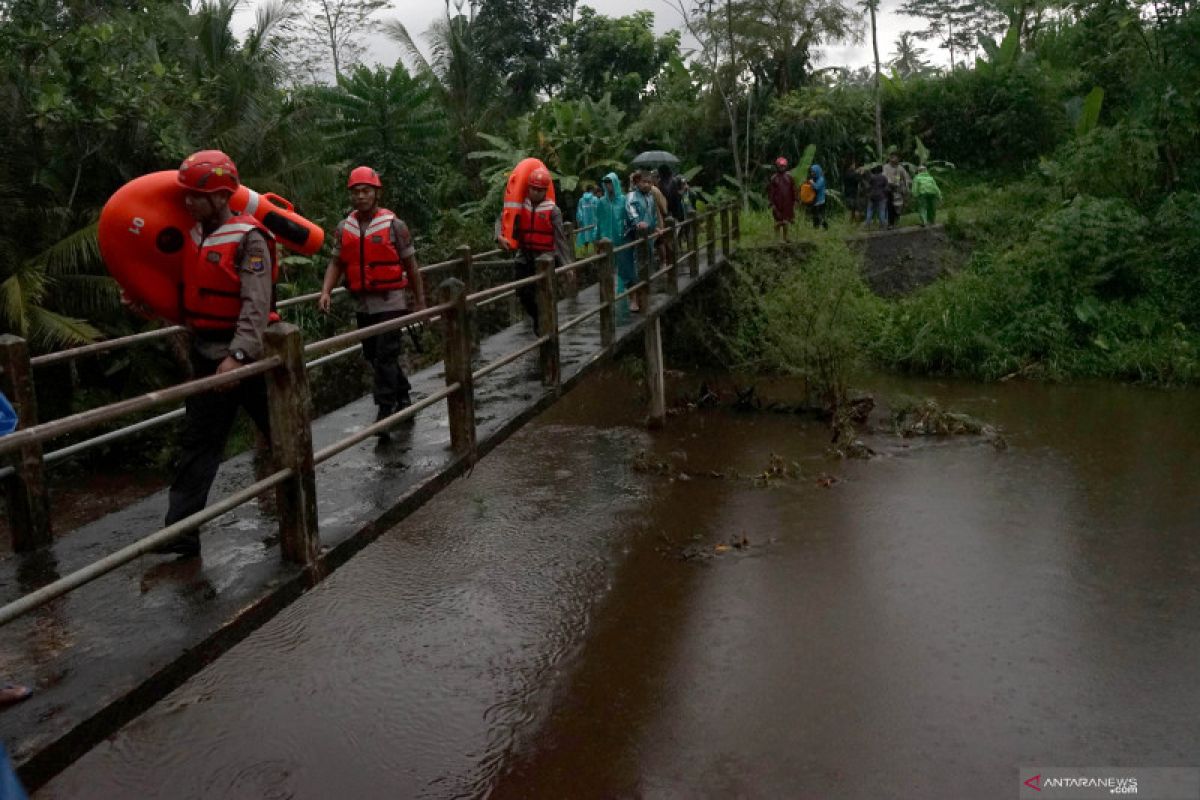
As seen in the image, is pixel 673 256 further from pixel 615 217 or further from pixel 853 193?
pixel 853 193

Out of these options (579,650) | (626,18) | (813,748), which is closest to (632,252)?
(579,650)

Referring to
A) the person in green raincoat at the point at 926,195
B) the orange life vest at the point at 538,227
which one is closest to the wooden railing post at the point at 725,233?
the person in green raincoat at the point at 926,195

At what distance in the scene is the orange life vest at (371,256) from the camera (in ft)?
19.0

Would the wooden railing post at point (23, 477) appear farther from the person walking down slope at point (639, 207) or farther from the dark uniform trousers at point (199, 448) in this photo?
the person walking down slope at point (639, 207)

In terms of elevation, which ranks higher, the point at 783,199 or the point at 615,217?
the point at 783,199

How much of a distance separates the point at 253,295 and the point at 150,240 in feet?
1.35

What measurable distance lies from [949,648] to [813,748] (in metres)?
1.54

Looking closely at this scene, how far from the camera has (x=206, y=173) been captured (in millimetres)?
3830

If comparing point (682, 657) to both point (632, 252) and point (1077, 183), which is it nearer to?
point (632, 252)

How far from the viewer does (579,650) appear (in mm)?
7316

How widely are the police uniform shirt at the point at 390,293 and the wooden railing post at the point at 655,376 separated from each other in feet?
21.6

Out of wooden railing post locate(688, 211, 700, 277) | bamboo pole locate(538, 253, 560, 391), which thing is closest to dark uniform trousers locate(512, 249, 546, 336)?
bamboo pole locate(538, 253, 560, 391)

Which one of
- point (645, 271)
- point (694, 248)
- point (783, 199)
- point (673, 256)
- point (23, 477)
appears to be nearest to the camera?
point (23, 477)

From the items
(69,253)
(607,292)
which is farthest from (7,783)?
(69,253)
